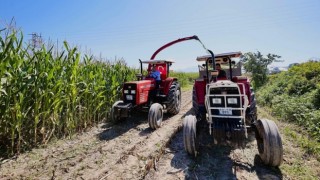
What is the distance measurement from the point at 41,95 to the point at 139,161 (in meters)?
2.39

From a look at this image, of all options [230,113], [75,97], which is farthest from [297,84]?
[75,97]

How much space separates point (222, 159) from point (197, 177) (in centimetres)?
80

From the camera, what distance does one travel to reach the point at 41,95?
417 cm

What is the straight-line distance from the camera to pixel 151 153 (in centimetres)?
395

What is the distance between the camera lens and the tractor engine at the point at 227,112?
3.38m

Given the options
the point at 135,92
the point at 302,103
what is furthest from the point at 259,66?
the point at 135,92

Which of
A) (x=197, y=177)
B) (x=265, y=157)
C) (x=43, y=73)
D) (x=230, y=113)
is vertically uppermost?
(x=43, y=73)

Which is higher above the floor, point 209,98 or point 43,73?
point 43,73

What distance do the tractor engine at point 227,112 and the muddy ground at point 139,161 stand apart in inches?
18.4

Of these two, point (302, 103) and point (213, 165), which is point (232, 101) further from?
point (302, 103)

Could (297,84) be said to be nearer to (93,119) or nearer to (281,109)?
(281,109)

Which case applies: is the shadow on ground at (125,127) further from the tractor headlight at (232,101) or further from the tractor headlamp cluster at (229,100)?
the tractor headlight at (232,101)

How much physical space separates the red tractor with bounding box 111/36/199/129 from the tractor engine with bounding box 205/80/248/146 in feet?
6.79

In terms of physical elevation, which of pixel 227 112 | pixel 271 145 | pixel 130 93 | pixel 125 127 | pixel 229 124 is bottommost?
pixel 125 127
